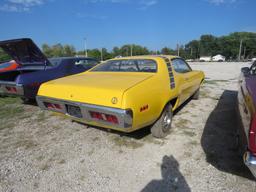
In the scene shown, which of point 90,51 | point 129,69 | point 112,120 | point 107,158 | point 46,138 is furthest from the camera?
point 90,51

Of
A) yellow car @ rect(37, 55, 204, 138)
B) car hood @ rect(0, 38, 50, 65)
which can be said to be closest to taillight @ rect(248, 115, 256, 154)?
yellow car @ rect(37, 55, 204, 138)

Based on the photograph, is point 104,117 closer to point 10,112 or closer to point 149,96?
point 149,96

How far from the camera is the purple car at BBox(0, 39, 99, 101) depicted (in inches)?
181

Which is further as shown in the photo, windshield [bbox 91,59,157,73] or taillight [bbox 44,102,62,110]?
windshield [bbox 91,59,157,73]

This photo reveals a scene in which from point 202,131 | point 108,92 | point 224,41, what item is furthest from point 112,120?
point 224,41

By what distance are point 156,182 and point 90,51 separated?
203 ft

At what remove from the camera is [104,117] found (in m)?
2.52

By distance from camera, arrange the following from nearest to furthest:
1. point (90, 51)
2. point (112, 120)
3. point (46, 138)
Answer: point (112, 120) < point (46, 138) < point (90, 51)

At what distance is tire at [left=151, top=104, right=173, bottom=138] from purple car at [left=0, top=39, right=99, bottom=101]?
3270 millimetres

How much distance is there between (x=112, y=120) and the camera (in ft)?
8.00

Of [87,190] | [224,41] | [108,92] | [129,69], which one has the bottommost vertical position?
[87,190]

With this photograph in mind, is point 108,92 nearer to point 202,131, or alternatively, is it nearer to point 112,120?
point 112,120

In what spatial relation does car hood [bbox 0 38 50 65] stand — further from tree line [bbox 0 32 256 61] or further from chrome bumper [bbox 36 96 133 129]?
tree line [bbox 0 32 256 61]

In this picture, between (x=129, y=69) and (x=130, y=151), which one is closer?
(x=130, y=151)
